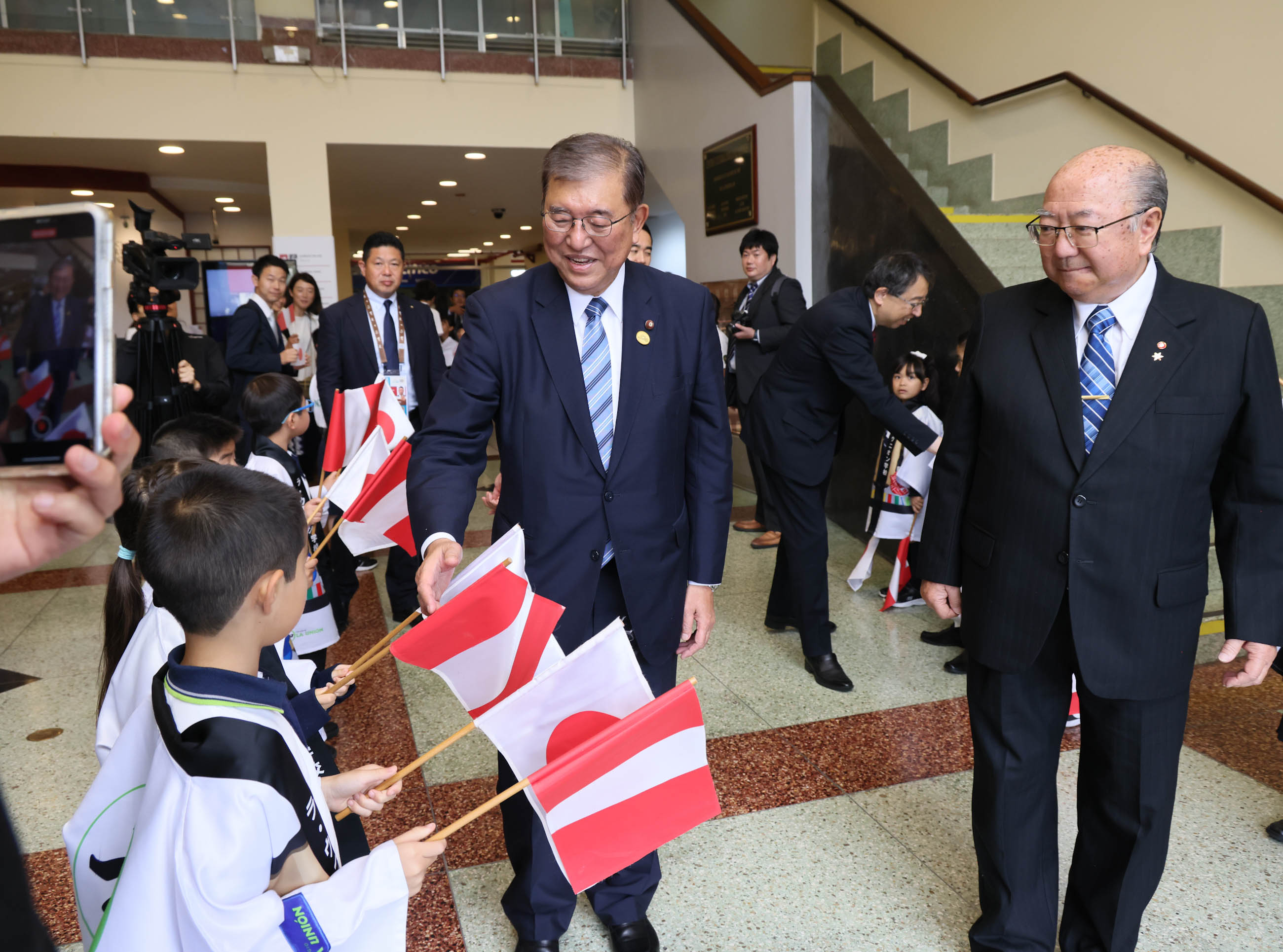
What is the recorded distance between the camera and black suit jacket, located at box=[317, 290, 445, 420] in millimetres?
4410

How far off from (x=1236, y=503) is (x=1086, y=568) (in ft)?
1.05

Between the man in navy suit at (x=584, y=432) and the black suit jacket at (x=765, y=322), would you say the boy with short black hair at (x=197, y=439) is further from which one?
the black suit jacket at (x=765, y=322)

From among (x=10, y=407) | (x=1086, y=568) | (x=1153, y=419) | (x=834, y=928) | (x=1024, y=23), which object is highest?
(x=1024, y=23)

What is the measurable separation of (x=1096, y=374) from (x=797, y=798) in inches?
57.8

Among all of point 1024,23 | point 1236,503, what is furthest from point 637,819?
point 1024,23

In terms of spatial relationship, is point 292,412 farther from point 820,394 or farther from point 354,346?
point 820,394

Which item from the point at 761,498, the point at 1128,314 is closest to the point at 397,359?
the point at 761,498

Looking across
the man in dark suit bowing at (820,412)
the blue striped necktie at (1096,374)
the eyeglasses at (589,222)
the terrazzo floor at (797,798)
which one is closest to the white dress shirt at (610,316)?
the eyeglasses at (589,222)

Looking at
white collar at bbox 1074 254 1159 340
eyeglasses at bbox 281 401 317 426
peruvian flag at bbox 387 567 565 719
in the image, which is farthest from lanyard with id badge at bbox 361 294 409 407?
white collar at bbox 1074 254 1159 340

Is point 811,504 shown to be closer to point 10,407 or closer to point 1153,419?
point 1153,419

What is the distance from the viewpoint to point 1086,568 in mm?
1719

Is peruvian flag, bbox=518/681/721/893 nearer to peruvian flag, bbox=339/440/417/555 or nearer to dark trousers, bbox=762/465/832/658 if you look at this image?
peruvian flag, bbox=339/440/417/555

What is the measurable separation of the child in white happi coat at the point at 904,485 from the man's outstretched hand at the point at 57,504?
145 inches

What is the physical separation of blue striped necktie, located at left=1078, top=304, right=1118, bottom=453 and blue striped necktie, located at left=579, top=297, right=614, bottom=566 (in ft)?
2.97
